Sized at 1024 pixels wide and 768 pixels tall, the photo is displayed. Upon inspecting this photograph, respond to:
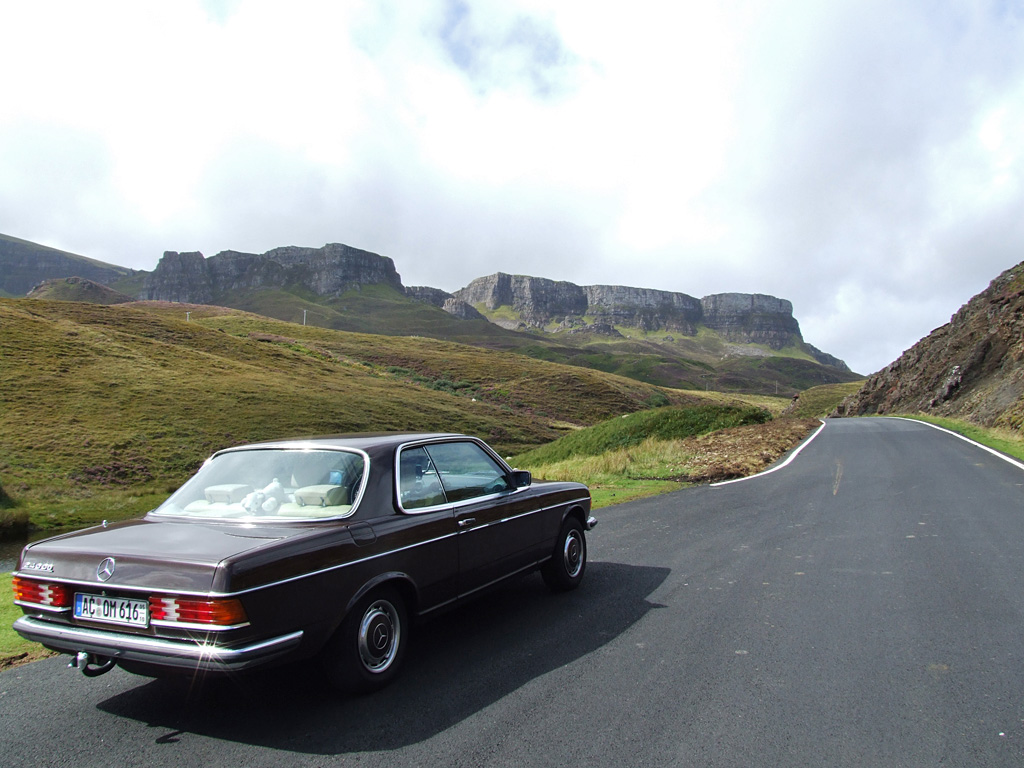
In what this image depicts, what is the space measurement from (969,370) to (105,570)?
43.7 metres

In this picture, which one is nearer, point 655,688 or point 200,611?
point 200,611

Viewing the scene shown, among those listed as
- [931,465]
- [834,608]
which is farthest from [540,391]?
[834,608]

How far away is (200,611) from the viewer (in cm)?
349

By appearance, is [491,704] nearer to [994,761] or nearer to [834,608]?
[994,761]

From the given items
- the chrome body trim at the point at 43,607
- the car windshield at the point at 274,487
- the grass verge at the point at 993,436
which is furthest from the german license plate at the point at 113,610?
the grass verge at the point at 993,436

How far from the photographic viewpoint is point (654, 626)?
17.1 feet

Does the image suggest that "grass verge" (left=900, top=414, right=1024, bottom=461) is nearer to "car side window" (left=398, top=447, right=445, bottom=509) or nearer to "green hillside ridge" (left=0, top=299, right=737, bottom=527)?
"car side window" (left=398, top=447, right=445, bottom=509)

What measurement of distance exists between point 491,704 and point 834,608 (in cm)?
342

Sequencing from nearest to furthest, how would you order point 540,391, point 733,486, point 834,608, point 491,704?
1. point 491,704
2. point 834,608
3. point 733,486
4. point 540,391

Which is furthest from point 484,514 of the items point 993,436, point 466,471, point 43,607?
point 993,436

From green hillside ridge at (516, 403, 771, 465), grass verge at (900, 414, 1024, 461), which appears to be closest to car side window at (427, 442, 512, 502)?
grass verge at (900, 414, 1024, 461)

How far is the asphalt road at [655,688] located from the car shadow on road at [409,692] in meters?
0.02

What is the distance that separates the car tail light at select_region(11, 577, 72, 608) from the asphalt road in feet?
2.10

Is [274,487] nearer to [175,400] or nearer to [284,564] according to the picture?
[284,564]
